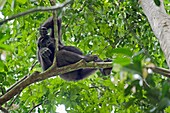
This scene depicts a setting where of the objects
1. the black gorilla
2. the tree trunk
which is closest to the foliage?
the black gorilla

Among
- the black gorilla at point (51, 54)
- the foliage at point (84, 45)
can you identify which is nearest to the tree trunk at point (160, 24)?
the foliage at point (84, 45)

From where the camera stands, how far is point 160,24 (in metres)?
2.78

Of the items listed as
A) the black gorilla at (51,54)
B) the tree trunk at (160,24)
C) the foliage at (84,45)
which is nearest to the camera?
the tree trunk at (160,24)

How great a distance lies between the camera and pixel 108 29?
5.32m

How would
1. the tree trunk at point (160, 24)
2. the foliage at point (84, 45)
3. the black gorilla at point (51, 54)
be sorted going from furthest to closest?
1. the black gorilla at point (51, 54)
2. the foliage at point (84, 45)
3. the tree trunk at point (160, 24)

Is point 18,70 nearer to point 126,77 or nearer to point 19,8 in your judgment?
point 19,8

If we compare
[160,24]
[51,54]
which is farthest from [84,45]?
[160,24]

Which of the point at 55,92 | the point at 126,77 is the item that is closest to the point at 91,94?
the point at 55,92

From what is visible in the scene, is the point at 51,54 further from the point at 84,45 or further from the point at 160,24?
the point at 160,24

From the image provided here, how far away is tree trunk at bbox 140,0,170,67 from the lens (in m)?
2.52

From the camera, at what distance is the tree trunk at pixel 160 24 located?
2.52 metres

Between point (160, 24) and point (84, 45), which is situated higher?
point (160, 24)

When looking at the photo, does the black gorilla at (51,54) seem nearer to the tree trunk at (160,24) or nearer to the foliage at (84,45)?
the foliage at (84,45)

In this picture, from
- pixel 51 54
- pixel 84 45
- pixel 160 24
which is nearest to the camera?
pixel 160 24
